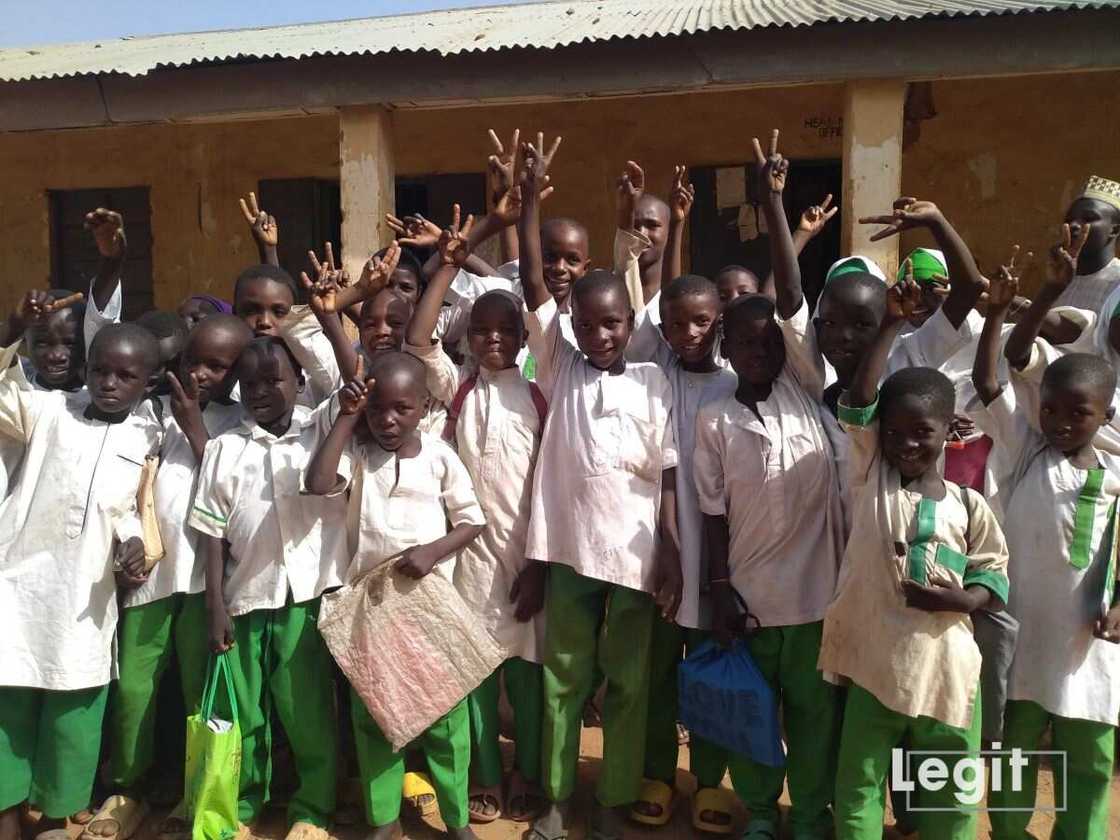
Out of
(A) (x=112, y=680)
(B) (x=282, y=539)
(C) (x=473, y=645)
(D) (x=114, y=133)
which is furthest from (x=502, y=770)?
(D) (x=114, y=133)

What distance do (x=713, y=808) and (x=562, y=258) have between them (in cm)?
179

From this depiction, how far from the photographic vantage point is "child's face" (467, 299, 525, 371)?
2760 mm

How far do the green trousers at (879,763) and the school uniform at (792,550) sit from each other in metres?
0.19

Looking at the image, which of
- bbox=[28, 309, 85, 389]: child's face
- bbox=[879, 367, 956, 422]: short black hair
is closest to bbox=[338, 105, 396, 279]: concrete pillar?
bbox=[28, 309, 85, 389]: child's face

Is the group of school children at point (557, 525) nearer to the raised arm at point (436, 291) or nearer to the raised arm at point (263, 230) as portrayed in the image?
the raised arm at point (436, 291)

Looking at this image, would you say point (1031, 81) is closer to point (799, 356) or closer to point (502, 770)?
point (799, 356)

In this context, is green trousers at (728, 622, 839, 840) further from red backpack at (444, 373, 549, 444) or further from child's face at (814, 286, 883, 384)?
red backpack at (444, 373, 549, 444)

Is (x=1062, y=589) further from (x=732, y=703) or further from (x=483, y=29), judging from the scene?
(x=483, y=29)

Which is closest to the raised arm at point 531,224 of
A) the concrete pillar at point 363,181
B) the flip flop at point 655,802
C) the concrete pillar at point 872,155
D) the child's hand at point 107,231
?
the child's hand at point 107,231

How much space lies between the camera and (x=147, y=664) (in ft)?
8.92

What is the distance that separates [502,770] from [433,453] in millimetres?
1097

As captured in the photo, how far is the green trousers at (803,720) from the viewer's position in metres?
2.54

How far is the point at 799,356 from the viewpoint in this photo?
8.38 ft

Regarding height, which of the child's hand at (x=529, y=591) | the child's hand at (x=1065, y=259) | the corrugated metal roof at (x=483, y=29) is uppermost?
the corrugated metal roof at (x=483, y=29)
